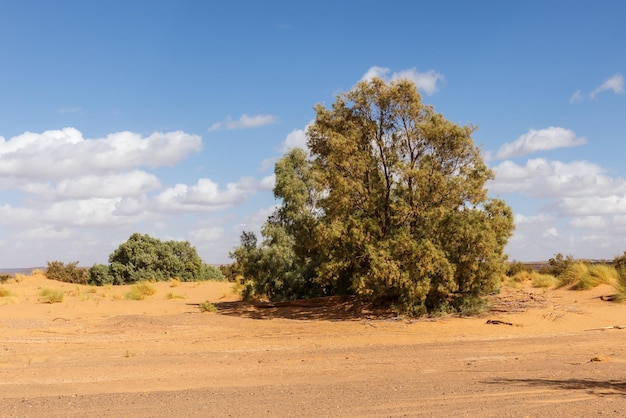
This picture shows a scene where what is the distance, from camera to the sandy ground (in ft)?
25.7

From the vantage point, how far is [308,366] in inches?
443

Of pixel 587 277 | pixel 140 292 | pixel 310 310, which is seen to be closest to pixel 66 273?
pixel 140 292

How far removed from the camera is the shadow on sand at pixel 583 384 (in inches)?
324

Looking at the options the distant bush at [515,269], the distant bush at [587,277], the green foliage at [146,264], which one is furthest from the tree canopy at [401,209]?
the green foliage at [146,264]

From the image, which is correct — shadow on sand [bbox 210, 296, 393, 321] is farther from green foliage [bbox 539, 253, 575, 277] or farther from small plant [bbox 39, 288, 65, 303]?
green foliage [bbox 539, 253, 575, 277]

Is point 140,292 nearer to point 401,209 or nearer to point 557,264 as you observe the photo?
point 401,209

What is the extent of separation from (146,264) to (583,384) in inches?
1451

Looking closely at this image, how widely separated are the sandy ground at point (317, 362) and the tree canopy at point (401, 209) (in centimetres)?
133

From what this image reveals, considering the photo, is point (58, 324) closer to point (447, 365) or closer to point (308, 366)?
point (308, 366)

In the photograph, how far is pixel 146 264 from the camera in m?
41.9

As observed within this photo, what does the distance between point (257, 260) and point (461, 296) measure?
855cm

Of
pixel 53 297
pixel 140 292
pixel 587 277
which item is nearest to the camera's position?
pixel 587 277

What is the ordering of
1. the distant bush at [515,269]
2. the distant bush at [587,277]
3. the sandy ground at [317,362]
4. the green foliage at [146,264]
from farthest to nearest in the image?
the green foliage at [146,264]
the distant bush at [515,269]
the distant bush at [587,277]
the sandy ground at [317,362]

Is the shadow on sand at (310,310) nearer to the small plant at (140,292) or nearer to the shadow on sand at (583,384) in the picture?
the small plant at (140,292)
